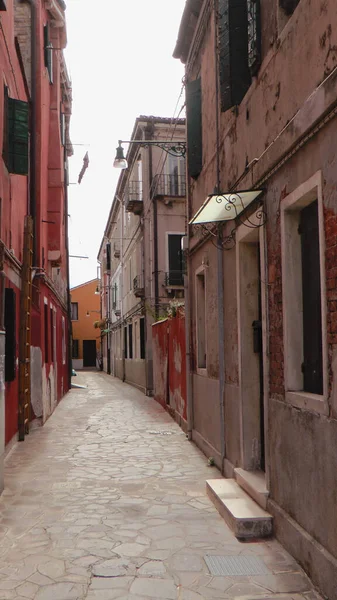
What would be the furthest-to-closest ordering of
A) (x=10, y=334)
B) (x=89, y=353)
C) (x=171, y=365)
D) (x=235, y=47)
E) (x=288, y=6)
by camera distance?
(x=89, y=353) → (x=171, y=365) → (x=10, y=334) → (x=235, y=47) → (x=288, y=6)

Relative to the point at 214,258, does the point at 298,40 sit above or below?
above

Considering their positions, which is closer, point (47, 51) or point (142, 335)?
point (47, 51)

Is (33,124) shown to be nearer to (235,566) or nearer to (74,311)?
(235,566)

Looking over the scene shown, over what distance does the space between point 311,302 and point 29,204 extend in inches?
372

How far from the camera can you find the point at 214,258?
8398 mm

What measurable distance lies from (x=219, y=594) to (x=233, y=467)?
9.72 ft

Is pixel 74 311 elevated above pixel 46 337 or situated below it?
above

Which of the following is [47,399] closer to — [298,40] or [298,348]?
[298,348]

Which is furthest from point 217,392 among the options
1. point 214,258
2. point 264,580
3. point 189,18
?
point 189,18

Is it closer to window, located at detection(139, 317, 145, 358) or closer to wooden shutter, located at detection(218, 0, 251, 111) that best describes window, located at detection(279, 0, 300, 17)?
wooden shutter, located at detection(218, 0, 251, 111)

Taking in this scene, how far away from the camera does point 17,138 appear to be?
952 cm

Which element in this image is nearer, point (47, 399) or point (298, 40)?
point (298, 40)

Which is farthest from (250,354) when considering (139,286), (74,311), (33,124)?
(74,311)

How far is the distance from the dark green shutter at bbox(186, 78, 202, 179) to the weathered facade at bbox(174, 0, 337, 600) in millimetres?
710
